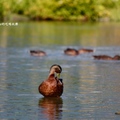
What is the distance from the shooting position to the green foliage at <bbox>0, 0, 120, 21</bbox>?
198 feet

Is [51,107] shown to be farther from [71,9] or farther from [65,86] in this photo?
[71,9]

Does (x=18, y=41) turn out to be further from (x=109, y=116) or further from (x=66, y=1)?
(x=66, y=1)

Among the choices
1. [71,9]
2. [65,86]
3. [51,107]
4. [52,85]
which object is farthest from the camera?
[71,9]

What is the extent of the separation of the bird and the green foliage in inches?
1841

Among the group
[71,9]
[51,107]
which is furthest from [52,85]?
[71,9]

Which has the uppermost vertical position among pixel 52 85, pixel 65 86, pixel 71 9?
pixel 71 9

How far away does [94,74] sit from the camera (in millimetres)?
17031

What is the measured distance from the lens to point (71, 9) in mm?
62188

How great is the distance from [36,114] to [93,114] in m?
0.94

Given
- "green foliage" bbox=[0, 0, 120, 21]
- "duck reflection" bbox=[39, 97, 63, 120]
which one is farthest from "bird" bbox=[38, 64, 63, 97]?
"green foliage" bbox=[0, 0, 120, 21]

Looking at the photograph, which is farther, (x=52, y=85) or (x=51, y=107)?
(x=52, y=85)

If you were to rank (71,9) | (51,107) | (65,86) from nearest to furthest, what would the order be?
(51,107)
(65,86)
(71,9)

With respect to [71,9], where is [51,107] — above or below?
below

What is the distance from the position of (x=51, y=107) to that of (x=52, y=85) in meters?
0.61
